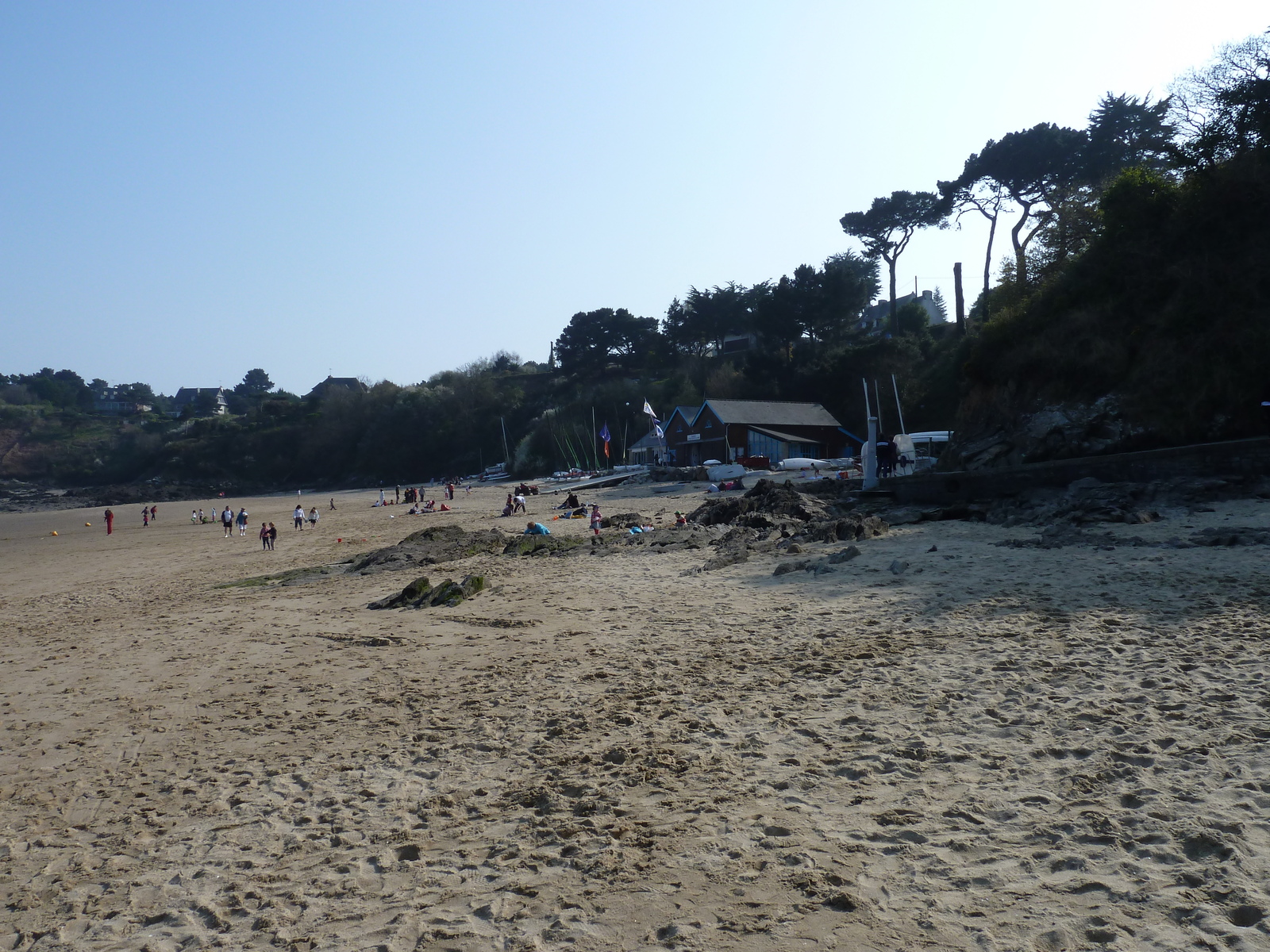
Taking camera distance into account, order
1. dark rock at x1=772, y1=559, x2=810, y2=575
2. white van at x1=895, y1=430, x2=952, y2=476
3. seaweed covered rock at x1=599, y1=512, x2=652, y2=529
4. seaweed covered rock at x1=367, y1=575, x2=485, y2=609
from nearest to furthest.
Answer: seaweed covered rock at x1=367, y1=575, x2=485, y2=609 → dark rock at x1=772, y1=559, x2=810, y2=575 → seaweed covered rock at x1=599, y1=512, x2=652, y2=529 → white van at x1=895, y1=430, x2=952, y2=476

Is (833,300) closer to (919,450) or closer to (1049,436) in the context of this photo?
(919,450)

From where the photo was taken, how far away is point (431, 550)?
17.9 metres

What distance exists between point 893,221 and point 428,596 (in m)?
60.4

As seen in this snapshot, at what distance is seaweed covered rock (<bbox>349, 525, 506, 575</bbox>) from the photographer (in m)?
16.7

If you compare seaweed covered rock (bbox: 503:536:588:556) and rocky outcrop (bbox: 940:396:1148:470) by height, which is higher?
rocky outcrop (bbox: 940:396:1148:470)

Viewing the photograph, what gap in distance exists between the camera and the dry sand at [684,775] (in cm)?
368

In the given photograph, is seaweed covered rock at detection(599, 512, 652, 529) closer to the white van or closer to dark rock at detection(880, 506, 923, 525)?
dark rock at detection(880, 506, 923, 525)

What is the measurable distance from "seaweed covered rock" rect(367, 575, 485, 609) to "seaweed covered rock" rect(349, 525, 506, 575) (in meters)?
3.96

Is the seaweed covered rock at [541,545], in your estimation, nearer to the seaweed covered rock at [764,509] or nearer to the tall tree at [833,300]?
the seaweed covered rock at [764,509]

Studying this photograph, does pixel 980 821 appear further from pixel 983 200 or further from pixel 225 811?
pixel 983 200

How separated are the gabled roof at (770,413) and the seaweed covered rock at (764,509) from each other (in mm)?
32400

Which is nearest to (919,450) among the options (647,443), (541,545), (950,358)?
(950,358)

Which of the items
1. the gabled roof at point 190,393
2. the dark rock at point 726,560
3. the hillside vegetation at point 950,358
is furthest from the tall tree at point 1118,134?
the gabled roof at point 190,393

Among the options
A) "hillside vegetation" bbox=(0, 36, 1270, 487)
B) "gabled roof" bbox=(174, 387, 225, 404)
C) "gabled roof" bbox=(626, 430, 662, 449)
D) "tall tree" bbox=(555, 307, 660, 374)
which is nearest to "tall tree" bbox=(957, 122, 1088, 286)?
"hillside vegetation" bbox=(0, 36, 1270, 487)
